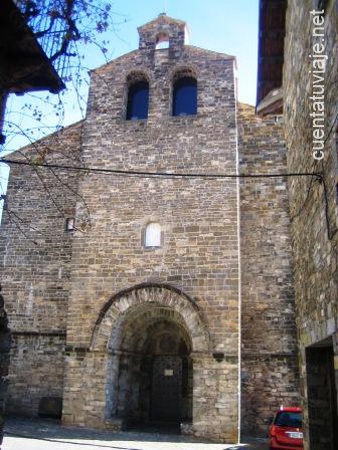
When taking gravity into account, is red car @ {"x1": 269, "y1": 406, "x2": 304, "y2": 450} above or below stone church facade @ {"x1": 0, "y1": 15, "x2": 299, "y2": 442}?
below

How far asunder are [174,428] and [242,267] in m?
4.78

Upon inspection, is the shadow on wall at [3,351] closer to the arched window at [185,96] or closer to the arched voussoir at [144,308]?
the arched voussoir at [144,308]

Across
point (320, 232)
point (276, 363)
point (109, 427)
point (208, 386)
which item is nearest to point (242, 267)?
point (276, 363)

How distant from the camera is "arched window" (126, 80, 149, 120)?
49.1 ft

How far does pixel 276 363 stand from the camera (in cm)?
1257

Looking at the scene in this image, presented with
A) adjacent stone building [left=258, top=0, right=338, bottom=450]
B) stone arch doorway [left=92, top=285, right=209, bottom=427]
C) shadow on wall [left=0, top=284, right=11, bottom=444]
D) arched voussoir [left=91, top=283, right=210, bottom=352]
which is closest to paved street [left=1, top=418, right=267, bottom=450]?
stone arch doorway [left=92, top=285, right=209, bottom=427]

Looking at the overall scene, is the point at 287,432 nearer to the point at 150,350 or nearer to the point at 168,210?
the point at 150,350

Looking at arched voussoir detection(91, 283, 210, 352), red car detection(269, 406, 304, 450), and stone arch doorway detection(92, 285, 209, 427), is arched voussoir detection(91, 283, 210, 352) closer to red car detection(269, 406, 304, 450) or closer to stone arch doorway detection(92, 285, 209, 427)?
stone arch doorway detection(92, 285, 209, 427)

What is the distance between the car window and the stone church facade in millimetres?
1836

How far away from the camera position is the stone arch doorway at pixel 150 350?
39.9ft

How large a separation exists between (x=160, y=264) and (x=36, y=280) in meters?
4.33

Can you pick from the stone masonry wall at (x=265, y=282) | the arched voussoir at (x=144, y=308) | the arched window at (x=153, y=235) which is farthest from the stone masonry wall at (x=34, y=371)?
the stone masonry wall at (x=265, y=282)

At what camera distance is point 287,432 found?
29.7 ft

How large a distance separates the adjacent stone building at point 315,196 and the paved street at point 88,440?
4585 mm
